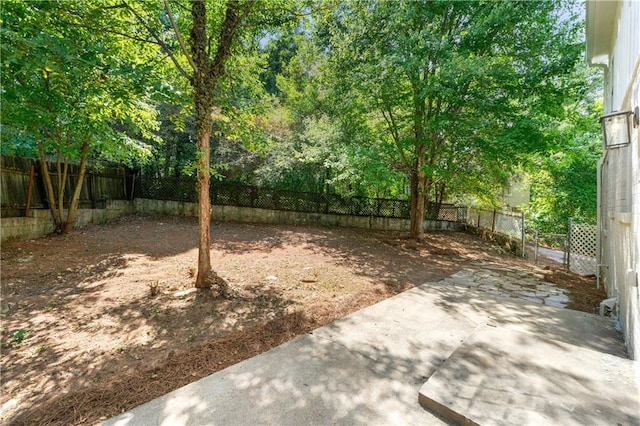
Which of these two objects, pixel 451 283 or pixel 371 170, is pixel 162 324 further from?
pixel 371 170

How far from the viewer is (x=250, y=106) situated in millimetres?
4207

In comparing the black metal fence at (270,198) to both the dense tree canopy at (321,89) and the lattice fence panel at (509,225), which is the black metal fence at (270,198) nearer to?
the dense tree canopy at (321,89)

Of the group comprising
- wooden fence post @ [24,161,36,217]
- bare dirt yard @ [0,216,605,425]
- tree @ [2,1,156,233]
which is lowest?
bare dirt yard @ [0,216,605,425]

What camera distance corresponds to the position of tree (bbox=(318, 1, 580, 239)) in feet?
20.0

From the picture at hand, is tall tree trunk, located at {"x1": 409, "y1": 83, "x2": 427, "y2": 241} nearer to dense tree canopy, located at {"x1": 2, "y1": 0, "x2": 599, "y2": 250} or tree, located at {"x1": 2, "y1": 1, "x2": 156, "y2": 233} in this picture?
dense tree canopy, located at {"x1": 2, "y1": 0, "x2": 599, "y2": 250}

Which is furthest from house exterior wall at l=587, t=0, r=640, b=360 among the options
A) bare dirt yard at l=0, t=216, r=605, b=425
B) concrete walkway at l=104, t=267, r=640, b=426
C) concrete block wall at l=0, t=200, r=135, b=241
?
concrete block wall at l=0, t=200, r=135, b=241

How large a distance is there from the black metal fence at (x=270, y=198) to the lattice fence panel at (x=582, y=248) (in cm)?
578

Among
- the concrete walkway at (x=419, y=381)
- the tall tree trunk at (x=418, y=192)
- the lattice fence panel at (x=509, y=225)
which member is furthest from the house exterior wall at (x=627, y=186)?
the lattice fence panel at (x=509, y=225)

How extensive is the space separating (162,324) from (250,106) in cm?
310

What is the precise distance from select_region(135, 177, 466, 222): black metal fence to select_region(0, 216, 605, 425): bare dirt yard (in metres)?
3.09

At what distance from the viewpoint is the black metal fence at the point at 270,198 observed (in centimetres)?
1003

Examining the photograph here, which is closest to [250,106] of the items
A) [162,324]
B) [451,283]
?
[162,324]

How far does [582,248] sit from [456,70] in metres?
4.95

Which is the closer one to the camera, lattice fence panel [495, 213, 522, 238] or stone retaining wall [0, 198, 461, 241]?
stone retaining wall [0, 198, 461, 241]
